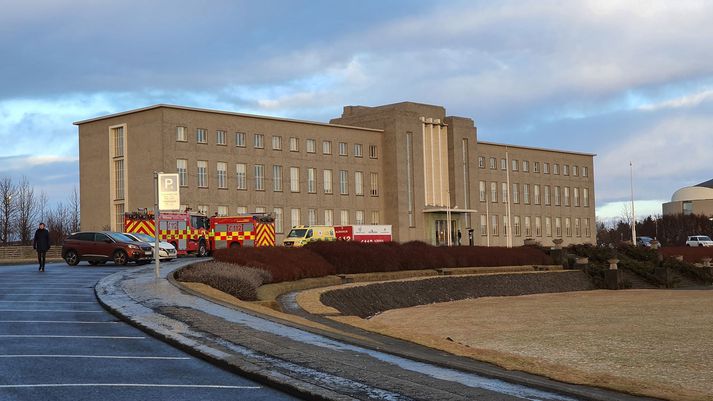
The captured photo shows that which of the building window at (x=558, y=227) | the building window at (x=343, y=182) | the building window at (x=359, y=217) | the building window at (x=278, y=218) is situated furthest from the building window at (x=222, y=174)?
the building window at (x=558, y=227)

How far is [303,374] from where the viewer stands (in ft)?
36.6

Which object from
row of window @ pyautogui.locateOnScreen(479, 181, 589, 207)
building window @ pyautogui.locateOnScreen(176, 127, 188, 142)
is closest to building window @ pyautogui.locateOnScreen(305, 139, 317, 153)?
building window @ pyautogui.locateOnScreen(176, 127, 188, 142)

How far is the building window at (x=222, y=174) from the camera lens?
8556cm

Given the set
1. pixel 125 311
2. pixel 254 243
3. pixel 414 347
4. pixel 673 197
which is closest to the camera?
pixel 414 347

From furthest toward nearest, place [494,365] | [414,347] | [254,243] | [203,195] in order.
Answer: [203,195]
[254,243]
[414,347]
[494,365]

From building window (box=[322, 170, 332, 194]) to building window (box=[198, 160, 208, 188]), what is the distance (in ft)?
49.8

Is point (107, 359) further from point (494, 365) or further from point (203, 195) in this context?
point (203, 195)

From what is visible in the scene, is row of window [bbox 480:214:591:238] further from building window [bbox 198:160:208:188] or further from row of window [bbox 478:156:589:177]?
building window [bbox 198:160:208:188]

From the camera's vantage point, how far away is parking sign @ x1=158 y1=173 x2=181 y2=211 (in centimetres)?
2750

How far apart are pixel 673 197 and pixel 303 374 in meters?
186

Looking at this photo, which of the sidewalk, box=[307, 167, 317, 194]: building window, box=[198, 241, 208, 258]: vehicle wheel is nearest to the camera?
the sidewalk

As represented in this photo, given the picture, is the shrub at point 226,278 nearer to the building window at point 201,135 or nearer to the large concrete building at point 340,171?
the large concrete building at point 340,171

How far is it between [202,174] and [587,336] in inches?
2530

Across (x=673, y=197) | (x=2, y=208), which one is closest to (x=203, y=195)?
(x=2, y=208)
